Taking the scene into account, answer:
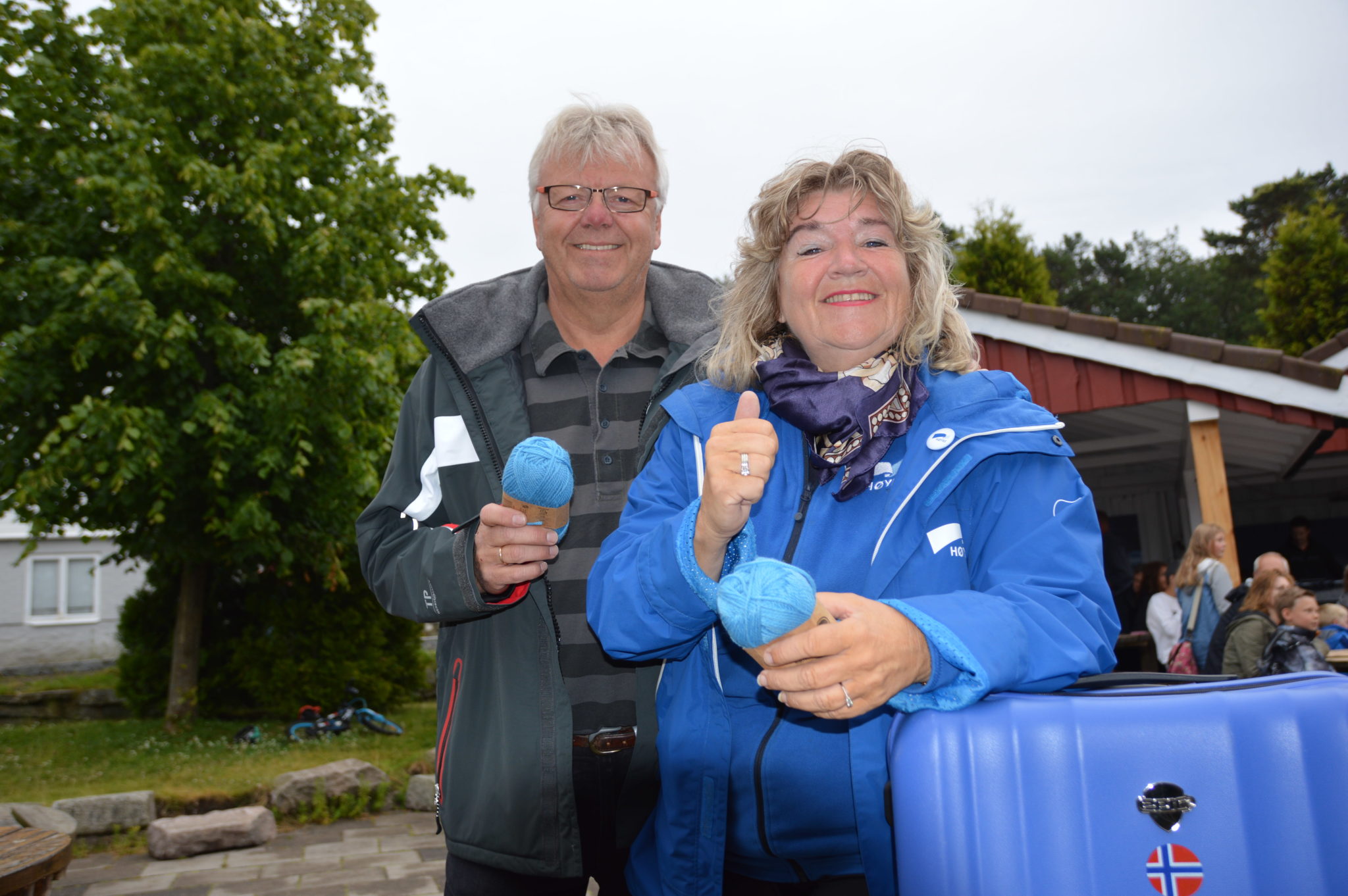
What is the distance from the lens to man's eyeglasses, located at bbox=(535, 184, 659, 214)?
95.0 inches

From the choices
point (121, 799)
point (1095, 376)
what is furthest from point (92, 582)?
point (1095, 376)

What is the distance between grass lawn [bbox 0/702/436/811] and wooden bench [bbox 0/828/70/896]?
4.73 meters

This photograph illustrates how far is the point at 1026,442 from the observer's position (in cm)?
144

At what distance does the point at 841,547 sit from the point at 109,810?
7748mm

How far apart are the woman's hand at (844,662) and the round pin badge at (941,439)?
0.37 meters

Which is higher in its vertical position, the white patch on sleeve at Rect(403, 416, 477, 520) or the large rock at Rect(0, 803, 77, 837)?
the white patch on sleeve at Rect(403, 416, 477, 520)

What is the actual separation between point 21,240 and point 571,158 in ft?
34.3

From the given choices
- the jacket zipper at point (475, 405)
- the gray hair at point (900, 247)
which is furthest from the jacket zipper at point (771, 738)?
the jacket zipper at point (475, 405)

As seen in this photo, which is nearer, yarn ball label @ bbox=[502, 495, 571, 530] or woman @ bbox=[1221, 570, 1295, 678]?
yarn ball label @ bbox=[502, 495, 571, 530]

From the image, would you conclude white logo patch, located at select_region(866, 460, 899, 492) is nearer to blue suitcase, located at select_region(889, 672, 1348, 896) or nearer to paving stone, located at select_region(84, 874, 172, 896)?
blue suitcase, located at select_region(889, 672, 1348, 896)

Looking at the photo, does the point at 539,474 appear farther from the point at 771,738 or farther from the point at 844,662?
the point at 844,662

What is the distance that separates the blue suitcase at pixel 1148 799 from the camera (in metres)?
1.16

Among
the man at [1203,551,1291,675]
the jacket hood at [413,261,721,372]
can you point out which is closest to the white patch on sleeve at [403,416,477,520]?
the jacket hood at [413,261,721,372]

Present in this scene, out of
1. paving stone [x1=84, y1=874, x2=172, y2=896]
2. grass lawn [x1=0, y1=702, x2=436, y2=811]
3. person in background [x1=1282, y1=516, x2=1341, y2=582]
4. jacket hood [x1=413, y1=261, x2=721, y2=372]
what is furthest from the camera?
person in background [x1=1282, y1=516, x2=1341, y2=582]
